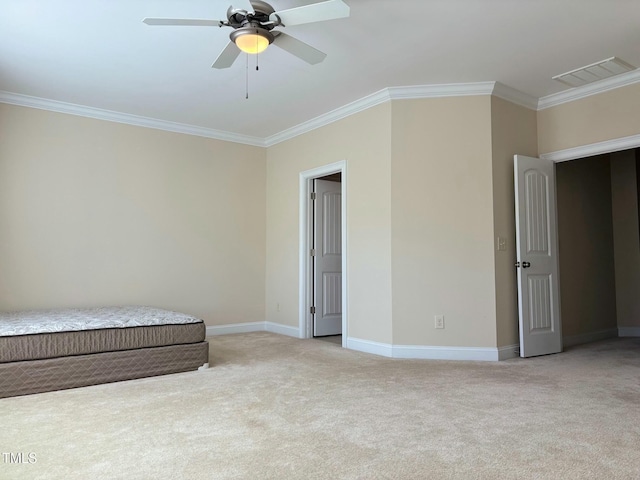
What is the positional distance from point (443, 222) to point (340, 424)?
247cm

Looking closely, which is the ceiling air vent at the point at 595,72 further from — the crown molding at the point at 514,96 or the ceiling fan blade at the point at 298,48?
the ceiling fan blade at the point at 298,48

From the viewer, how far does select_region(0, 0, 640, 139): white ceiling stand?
10.2ft

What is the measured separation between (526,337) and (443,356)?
2.72 feet

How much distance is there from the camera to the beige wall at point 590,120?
418 cm

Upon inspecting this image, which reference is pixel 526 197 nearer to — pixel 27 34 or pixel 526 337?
pixel 526 337

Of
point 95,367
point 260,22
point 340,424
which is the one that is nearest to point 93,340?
point 95,367

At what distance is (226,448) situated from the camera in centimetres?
220

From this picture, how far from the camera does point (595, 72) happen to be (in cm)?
407

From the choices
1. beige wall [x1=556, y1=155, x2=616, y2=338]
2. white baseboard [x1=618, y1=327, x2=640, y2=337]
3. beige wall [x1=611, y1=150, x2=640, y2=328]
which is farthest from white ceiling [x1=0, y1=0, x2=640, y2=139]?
white baseboard [x1=618, y1=327, x2=640, y2=337]

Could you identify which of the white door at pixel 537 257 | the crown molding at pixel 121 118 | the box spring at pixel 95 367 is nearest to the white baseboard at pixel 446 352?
the white door at pixel 537 257

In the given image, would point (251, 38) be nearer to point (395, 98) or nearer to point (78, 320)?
point (395, 98)

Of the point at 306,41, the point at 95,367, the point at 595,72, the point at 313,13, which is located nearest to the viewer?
the point at 313,13

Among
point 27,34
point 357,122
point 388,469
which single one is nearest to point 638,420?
point 388,469

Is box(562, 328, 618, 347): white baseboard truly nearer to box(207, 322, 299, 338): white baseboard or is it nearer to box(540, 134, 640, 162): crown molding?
box(540, 134, 640, 162): crown molding
